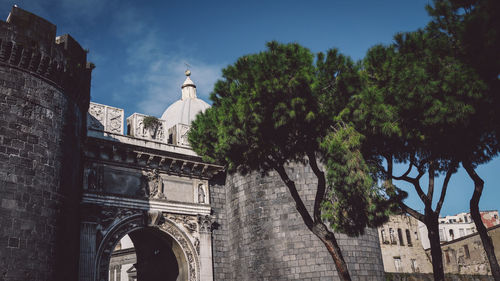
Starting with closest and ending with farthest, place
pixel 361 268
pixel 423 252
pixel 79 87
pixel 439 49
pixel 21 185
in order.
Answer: pixel 439 49 → pixel 21 185 → pixel 79 87 → pixel 361 268 → pixel 423 252

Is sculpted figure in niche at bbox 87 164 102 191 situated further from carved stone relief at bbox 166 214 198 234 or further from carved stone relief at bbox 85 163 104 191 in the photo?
carved stone relief at bbox 166 214 198 234

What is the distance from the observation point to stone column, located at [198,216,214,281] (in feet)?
64.1

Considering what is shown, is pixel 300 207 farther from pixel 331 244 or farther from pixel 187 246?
pixel 187 246

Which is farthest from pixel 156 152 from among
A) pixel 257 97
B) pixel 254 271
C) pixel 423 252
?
pixel 423 252

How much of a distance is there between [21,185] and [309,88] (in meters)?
8.38

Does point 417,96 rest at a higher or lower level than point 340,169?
higher

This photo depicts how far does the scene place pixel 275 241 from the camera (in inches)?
766

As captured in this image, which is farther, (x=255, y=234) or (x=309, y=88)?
(x=255, y=234)

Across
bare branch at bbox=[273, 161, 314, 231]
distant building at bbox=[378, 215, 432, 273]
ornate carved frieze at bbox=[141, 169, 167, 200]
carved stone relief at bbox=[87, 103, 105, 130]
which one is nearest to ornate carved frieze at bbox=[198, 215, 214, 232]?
ornate carved frieze at bbox=[141, 169, 167, 200]

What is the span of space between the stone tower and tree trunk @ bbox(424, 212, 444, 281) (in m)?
10.7

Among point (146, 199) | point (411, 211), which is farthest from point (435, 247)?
point (146, 199)

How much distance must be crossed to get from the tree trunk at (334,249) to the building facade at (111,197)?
18.0 feet

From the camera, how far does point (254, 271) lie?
19.5 m

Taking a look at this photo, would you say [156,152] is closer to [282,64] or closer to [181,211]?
[181,211]
